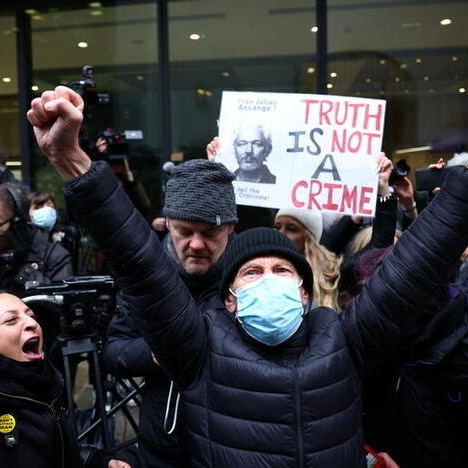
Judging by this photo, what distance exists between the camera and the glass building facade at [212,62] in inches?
255

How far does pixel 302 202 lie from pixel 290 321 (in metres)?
1.68

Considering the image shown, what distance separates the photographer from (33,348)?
2137mm

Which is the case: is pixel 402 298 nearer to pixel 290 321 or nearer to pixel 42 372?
pixel 290 321

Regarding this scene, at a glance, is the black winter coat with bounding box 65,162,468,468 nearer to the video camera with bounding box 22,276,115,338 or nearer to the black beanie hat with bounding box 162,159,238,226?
the black beanie hat with bounding box 162,159,238,226

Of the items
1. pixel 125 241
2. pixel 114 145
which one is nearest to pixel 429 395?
pixel 125 241

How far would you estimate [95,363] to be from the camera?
267 cm

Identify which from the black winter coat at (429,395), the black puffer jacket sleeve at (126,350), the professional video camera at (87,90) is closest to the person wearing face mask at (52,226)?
the professional video camera at (87,90)

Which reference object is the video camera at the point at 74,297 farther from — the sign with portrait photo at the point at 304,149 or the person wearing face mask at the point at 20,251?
the sign with portrait photo at the point at 304,149

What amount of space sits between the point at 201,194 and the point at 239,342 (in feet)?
1.83

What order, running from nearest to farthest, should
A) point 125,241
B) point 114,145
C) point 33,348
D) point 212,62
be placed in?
point 125,241 < point 33,348 < point 114,145 < point 212,62

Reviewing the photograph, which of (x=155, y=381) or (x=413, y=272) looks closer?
(x=413, y=272)

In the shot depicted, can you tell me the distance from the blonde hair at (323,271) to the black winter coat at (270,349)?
117cm

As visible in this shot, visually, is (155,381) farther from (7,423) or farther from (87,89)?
(87,89)

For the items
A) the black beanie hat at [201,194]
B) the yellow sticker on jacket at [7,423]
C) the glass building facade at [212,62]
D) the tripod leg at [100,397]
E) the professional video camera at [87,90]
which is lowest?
the tripod leg at [100,397]
